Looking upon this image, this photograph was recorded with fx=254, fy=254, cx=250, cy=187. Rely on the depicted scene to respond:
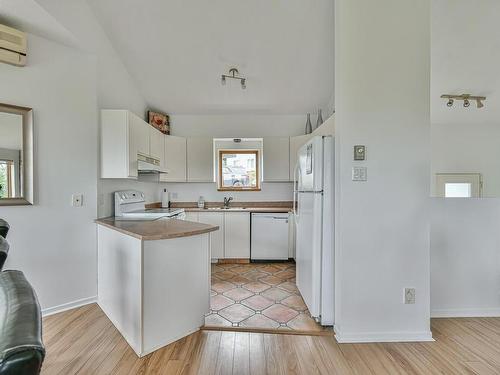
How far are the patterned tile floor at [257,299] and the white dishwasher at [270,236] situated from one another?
0.18m

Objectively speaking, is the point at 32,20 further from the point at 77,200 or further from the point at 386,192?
the point at 386,192

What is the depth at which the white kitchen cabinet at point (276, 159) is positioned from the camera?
402 centimetres

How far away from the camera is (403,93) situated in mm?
1919

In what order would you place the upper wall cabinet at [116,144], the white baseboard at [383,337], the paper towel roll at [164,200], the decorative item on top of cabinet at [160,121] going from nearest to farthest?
the white baseboard at [383,337], the upper wall cabinet at [116,144], the decorative item on top of cabinet at [160,121], the paper towel roll at [164,200]

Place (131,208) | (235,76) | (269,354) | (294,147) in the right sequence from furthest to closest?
(294,147)
(235,76)
(131,208)
(269,354)

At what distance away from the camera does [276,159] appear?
4039 millimetres

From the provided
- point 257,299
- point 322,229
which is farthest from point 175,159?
point 322,229

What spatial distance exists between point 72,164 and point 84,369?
171 cm

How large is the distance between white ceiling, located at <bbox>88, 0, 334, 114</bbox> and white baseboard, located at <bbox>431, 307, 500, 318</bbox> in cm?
292

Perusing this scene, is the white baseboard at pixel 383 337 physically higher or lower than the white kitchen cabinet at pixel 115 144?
lower

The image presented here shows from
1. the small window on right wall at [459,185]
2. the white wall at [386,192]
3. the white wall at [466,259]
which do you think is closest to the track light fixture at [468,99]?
the white wall at [386,192]

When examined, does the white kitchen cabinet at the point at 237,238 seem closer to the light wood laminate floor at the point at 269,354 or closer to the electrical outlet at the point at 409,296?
the light wood laminate floor at the point at 269,354

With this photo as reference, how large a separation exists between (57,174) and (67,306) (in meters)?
1.23

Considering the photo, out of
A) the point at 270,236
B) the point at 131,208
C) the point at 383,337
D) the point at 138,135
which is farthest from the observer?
the point at 270,236
